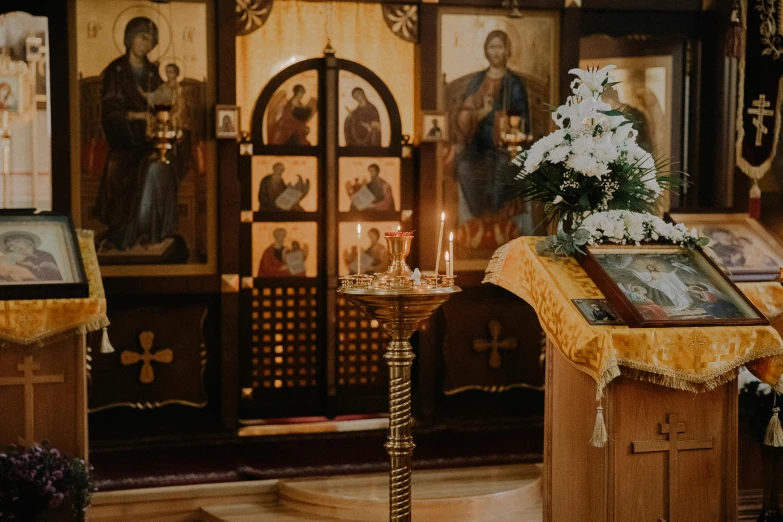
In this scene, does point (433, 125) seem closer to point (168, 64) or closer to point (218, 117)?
point (218, 117)

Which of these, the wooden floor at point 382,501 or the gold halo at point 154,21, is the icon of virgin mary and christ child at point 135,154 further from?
the wooden floor at point 382,501

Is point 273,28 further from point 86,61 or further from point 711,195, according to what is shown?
point 711,195

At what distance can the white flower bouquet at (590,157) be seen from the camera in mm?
4629

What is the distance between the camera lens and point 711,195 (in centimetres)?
832

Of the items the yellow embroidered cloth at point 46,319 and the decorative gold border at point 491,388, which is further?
the decorative gold border at point 491,388

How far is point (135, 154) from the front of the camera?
7410 millimetres

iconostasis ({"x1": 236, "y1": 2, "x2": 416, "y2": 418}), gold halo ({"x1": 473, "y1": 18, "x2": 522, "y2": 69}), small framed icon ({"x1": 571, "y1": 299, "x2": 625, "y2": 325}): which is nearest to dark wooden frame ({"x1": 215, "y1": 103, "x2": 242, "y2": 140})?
iconostasis ({"x1": 236, "y1": 2, "x2": 416, "y2": 418})

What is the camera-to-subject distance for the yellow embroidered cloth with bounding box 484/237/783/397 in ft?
13.6

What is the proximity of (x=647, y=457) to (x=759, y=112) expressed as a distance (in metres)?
4.82

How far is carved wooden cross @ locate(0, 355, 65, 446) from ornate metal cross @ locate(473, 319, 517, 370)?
3.77 metres

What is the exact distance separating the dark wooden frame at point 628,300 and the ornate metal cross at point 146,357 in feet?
12.7

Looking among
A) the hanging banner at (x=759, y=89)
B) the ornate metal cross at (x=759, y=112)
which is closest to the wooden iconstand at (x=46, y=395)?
the hanging banner at (x=759, y=89)

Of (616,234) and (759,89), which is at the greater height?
(759,89)

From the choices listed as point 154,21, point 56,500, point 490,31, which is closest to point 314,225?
point 154,21
